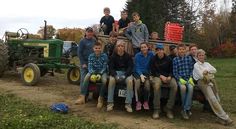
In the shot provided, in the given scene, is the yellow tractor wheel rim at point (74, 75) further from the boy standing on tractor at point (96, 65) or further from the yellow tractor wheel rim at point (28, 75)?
the boy standing on tractor at point (96, 65)

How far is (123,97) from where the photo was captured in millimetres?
10406

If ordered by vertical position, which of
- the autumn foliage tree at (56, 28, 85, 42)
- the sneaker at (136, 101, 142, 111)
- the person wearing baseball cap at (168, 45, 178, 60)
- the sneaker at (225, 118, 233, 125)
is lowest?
the sneaker at (225, 118, 233, 125)

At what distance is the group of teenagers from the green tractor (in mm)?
3922

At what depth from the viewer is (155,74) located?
33.8 feet

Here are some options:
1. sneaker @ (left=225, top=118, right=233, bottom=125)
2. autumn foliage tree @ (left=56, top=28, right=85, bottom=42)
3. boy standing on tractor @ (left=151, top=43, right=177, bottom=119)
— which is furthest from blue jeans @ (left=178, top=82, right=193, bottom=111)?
autumn foliage tree @ (left=56, top=28, right=85, bottom=42)

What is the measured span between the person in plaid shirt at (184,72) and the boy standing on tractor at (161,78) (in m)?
0.13

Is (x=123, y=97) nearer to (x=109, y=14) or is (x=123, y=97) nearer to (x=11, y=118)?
(x=11, y=118)

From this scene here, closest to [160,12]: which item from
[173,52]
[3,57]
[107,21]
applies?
[3,57]

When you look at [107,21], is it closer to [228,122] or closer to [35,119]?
[228,122]

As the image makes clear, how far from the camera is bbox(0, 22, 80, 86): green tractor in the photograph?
14773 mm

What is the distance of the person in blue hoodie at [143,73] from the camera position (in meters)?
10.0

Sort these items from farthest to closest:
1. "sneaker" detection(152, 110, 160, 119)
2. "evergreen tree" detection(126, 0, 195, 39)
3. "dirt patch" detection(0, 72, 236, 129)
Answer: "evergreen tree" detection(126, 0, 195, 39) → "sneaker" detection(152, 110, 160, 119) → "dirt patch" detection(0, 72, 236, 129)

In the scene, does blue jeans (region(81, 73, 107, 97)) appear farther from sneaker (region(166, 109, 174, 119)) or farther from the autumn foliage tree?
the autumn foliage tree

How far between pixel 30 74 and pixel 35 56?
150 centimetres
